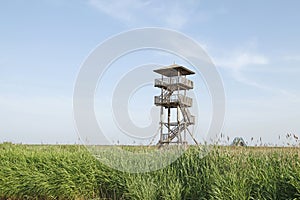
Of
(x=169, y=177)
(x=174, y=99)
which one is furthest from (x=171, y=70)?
(x=169, y=177)

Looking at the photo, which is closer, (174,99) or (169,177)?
(169,177)

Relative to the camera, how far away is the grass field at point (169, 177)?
5.14m

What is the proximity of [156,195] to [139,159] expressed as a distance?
1.13m

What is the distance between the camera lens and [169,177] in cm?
607

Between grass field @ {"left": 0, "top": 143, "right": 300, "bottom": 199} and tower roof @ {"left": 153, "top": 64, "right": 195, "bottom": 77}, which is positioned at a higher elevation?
tower roof @ {"left": 153, "top": 64, "right": 195, "bottom": 77}

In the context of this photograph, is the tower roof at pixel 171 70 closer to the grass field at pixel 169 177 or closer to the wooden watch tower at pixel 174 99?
the wooden watch tower at pixel 174 99

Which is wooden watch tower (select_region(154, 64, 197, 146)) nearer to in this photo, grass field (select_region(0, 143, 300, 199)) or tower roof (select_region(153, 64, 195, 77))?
tower roof (select_region(153, 64, 195, 77))

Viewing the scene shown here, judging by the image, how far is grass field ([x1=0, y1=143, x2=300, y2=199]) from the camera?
5.14 m

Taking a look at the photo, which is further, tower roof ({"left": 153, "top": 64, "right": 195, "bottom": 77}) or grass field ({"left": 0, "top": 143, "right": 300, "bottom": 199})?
tower roof ({"left": 153, "top": 64, "right": 195, "bottom": 77})

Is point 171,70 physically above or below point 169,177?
above

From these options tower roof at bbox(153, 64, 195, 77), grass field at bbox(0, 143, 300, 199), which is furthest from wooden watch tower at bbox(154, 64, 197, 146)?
grass field at bbox(0, 143, 300, 199)

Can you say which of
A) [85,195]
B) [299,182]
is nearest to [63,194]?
[85,195]

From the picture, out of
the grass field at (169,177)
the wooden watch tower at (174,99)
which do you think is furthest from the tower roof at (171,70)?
the grass field at (169,177)

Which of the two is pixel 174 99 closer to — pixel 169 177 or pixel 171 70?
pixel 171 70
